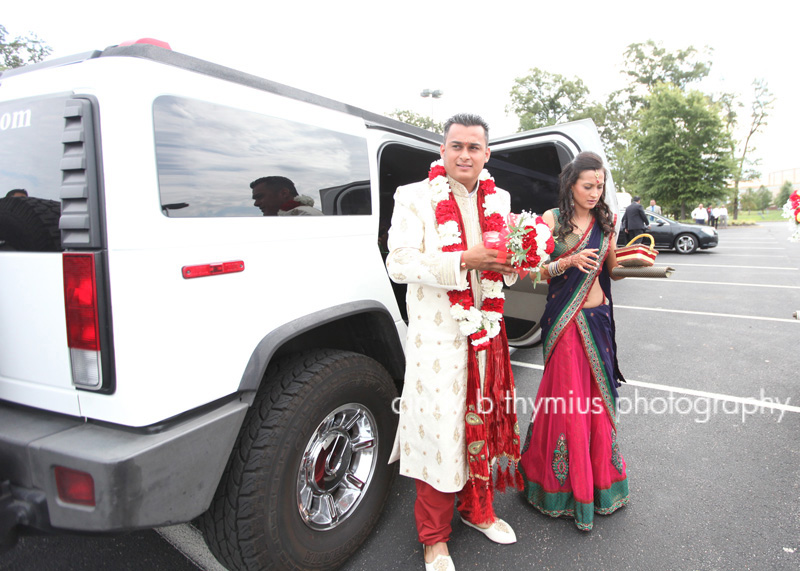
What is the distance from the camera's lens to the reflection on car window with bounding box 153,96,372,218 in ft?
4.98

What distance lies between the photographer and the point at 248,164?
1.78 metres

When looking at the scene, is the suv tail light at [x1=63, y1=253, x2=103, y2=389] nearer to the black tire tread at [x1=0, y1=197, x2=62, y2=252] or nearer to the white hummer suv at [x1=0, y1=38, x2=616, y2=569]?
the white hummer suv at [x1=0, y1=38, x2=616, y2=569]

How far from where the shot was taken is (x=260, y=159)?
6.00 ft

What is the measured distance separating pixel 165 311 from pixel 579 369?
200 centimetres

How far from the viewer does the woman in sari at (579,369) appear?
2367mm

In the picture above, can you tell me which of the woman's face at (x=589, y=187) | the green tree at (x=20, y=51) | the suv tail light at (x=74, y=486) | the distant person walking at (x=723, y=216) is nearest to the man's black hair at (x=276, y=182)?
the suv tail light at (x=74, y=486)

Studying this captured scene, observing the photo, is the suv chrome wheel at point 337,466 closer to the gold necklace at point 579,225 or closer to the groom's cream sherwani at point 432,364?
the groom's cream sherwani at point 432,364

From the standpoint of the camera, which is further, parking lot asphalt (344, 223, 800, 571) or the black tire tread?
parking lot asphalt (344, 223, 800, 571)

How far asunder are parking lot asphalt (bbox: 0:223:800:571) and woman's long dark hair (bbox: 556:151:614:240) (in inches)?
61.4

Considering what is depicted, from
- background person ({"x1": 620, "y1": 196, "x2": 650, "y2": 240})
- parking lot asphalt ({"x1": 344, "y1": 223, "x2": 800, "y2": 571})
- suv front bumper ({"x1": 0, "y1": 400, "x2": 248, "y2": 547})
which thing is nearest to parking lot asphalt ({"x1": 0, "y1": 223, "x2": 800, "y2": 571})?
parking lot asphalt ({"x1": 344, "y1": 223, "x2": 800, "y2": 571})

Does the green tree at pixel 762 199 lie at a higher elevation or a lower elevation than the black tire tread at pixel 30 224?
higher

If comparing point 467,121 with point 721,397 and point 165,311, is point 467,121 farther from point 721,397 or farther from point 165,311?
point 721,397

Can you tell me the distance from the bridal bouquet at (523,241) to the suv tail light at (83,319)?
137 cm

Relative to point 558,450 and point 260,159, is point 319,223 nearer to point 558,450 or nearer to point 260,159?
point 260,159
